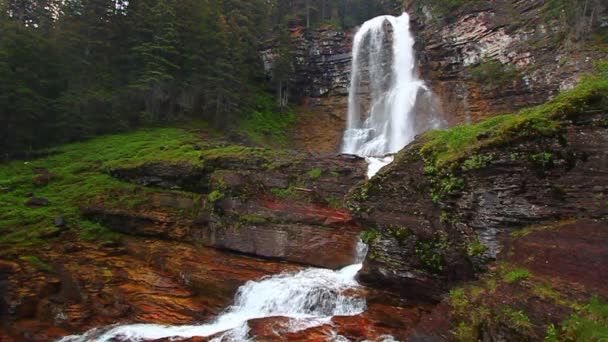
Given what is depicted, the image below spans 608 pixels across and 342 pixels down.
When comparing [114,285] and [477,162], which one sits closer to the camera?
[477,162]

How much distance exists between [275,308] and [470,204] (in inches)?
233

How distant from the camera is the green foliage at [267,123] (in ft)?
93.5

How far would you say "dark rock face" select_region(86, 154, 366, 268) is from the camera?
1412cm

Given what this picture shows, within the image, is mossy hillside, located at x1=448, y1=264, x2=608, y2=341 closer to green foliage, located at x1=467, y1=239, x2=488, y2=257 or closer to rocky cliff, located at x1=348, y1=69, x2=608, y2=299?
green foliage, located at x1=467, y1=239, x2=488, y2=257

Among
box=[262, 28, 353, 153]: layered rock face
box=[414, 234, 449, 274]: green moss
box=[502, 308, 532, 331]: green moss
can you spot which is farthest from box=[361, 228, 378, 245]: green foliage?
box=[262, 28, 353, 153]: layered rock face

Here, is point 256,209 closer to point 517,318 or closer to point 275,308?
point 275,308

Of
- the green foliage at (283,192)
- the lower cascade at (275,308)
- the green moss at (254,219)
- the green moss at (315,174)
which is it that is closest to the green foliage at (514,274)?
the lower cascade at (275,308)

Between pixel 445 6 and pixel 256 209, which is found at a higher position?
pixel 445 6

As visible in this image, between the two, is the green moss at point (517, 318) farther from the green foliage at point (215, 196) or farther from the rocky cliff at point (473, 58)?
the rocky cliff at point (473, 58)

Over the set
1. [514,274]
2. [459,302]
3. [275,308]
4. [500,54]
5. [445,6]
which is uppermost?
[445,6]

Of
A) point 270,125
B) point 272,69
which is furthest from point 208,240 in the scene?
point 272,69

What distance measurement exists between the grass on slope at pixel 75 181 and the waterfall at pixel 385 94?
43.4ft

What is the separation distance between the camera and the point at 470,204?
9.13 m

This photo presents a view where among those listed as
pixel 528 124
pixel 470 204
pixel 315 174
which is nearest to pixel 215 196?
pixel 315 174
